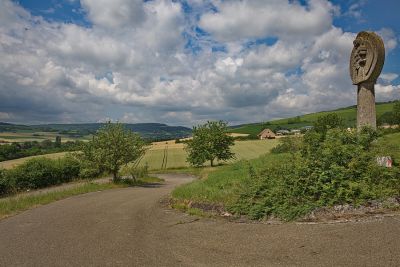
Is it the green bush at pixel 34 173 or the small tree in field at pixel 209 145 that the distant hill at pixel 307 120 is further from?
the green bush at pixel 34 173

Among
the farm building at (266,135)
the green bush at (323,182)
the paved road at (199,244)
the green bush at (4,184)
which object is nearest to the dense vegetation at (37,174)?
the green bush at (4,184)

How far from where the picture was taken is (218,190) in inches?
484

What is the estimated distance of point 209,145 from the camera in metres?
56.8

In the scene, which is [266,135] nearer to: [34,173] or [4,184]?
[34,173]

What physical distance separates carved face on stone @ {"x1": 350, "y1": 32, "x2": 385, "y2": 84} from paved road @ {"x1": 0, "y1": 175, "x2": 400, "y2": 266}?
7434 mm

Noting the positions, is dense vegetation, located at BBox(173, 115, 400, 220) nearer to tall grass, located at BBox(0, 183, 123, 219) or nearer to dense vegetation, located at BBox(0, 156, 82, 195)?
tall grass, located at BBox(0, 183, 123, 219)

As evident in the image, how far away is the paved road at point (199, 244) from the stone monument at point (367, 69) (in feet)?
22.6

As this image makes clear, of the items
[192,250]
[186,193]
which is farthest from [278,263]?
[186,193]

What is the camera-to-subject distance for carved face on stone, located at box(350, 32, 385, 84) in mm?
13510

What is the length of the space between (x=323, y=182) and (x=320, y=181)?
0.13 meters

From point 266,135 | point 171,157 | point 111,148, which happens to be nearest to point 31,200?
point 111,148

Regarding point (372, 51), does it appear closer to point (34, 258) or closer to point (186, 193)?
point (186, 193)

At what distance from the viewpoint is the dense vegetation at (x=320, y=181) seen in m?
9.25

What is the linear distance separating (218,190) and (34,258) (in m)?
6.29
